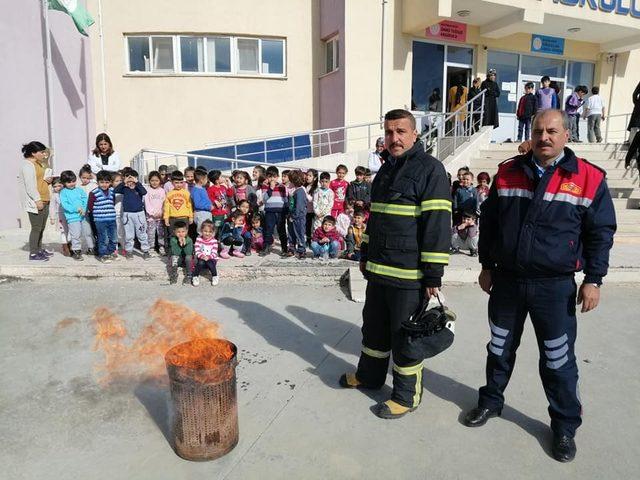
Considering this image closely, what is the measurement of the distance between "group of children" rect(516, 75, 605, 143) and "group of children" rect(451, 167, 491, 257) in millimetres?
5953

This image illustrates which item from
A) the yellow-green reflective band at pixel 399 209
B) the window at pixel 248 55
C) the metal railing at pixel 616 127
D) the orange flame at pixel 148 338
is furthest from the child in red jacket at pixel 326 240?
the metal railing at pixel 616 127

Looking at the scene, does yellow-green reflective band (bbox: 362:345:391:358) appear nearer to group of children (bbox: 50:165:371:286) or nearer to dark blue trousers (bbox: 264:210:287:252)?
group of children (bbox: 50:165:371:286)

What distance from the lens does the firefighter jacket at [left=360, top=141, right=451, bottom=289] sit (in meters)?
2.97

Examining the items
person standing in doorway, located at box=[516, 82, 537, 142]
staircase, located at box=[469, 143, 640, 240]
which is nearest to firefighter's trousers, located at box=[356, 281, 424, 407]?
staircase, located at box=[469, 143, 640, 240]

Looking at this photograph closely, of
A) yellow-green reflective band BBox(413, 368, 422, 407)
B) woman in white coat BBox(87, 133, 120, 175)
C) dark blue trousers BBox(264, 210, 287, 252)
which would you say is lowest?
yellow-green reflective band BBox(413, 368, 422, 407)

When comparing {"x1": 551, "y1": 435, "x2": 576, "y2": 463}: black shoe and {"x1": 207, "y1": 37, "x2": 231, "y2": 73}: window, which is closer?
{"x1": 551, "y1": 435, "x2": 576, "y2": 463}: black shoe

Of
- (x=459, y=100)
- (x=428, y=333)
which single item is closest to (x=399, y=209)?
(x=428, y=333)

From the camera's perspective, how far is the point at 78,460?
8.98 ft

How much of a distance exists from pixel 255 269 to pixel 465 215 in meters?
3.38

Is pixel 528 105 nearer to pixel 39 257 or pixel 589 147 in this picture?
pixel 589 147

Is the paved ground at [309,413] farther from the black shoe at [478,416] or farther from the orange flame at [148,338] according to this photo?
the orange flame at [148,338]

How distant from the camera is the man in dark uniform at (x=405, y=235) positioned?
117 inches

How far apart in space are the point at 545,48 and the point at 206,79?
1132 centimetres

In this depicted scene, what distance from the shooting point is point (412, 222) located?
121 inches
